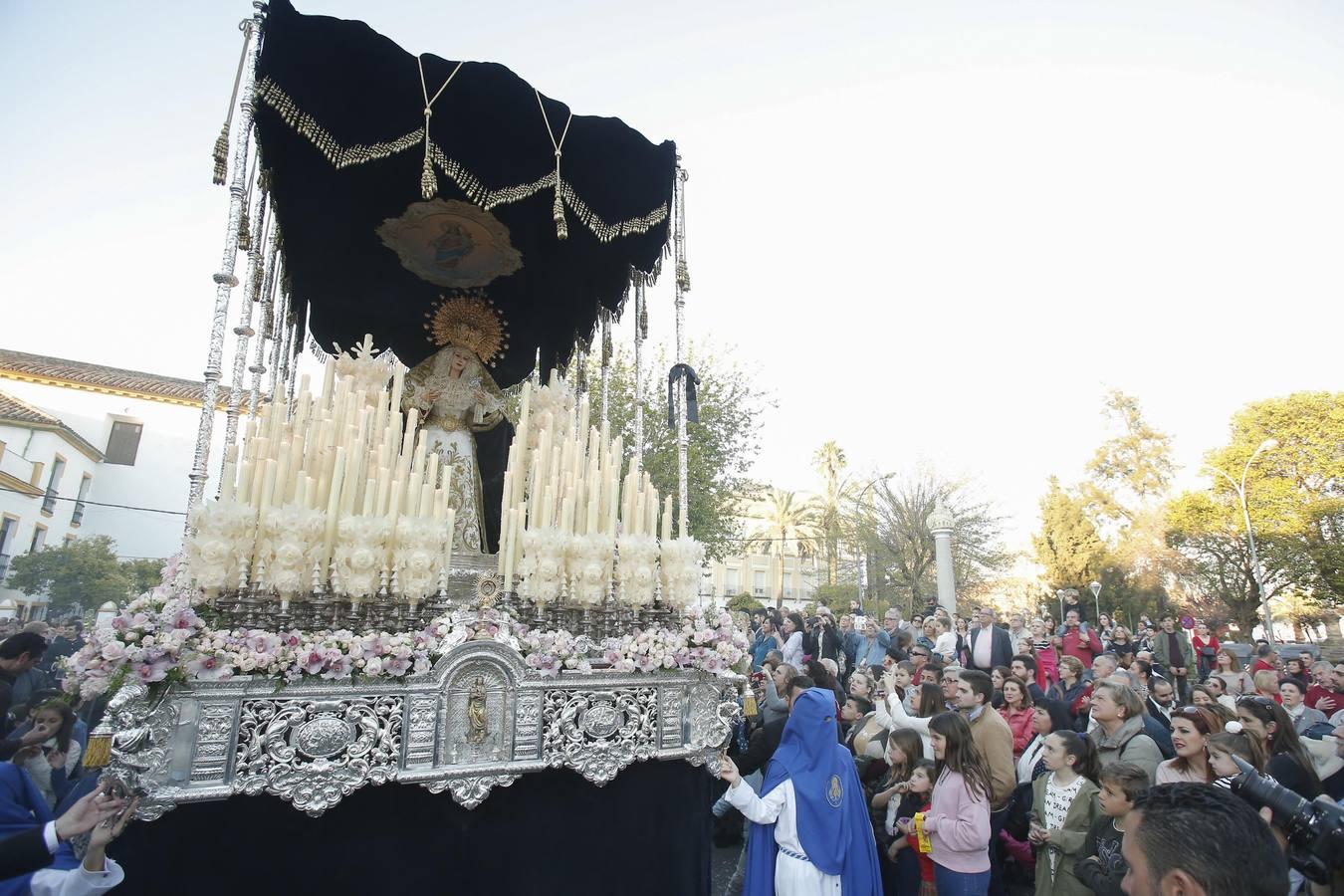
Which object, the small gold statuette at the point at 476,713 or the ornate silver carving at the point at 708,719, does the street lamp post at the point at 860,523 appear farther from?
the small gold statuette at the point at 476,713

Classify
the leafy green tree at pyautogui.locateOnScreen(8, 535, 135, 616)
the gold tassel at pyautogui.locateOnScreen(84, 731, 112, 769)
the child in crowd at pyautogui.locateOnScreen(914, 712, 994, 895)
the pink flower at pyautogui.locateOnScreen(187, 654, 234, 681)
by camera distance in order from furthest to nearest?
the leafy green tree at pyautogui.locateOnScreen(8, 535, 135, 616), the child in crowd at pyautogui.locateOnScreen(914, 712, 994, 895), the pink flower at pyautogui.locateOnScreen(187, 654, 234, 681), the gold tassel at pyautogui.locateOnScreen(84, 731, 112, 769)

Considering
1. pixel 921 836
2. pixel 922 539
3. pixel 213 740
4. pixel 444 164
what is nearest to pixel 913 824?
pixel 921 836

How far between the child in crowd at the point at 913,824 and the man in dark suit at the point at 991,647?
4528mm

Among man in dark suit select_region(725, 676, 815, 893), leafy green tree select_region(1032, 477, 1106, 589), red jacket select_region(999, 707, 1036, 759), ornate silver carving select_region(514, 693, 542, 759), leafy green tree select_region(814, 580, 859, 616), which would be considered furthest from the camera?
leafy green tree select_region(1032, 477, 1106, 589)

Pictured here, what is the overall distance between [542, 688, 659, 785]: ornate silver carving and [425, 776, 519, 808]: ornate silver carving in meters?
0.29

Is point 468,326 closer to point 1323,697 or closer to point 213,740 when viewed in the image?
point 213,740

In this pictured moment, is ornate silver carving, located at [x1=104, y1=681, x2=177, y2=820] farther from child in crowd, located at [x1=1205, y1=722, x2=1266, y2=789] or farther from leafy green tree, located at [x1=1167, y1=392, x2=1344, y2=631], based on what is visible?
leafy green tree, located at [x1=1167, y1=392, x2=1344, y2=631]

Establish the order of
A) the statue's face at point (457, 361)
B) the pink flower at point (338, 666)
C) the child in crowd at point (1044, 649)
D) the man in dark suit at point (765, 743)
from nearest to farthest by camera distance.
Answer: the pink flower at point (338, 666)
the man in dark suit at point (765, 743)
the statue's face at point (457, 361)
the child in crowd at point (1044, 649)

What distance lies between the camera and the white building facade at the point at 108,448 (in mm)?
23031

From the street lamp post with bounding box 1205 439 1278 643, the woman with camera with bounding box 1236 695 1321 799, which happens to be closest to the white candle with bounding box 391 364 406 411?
the woman with camera with bounding box 1236 695 1321 799

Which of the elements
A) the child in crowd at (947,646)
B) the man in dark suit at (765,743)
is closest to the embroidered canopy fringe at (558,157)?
the man in dark suit at (765,743)

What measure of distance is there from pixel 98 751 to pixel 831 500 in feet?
122

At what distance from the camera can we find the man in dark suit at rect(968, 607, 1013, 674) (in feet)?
28.2

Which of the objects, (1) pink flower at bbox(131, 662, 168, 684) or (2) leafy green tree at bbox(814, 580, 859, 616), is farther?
(2) leafy green tree at bbox(814, 580, 859, 616)
